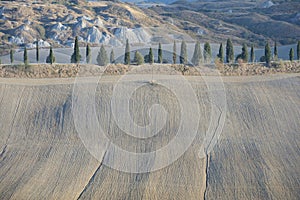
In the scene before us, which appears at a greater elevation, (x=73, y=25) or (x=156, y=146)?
(x=73, y=25)

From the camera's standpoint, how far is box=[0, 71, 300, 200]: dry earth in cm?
3156

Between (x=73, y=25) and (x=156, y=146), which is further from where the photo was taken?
(x=73, y=25)

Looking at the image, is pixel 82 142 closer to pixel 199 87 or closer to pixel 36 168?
pixel 36 168

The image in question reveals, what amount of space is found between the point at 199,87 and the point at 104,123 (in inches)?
336

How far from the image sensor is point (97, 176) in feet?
108

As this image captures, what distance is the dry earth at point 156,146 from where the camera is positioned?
1243 inches

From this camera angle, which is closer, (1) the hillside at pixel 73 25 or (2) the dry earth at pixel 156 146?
(2) the dry earth at pixel 156 146

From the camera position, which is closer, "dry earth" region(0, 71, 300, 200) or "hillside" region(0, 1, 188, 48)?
"dry earth" region(0, 71, 300, 200)

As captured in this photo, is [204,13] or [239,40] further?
[204,13]

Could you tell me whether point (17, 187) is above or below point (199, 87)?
below

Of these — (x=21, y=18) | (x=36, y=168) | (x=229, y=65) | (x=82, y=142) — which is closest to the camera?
(x=36, y=168)

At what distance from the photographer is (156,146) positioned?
36000 mm

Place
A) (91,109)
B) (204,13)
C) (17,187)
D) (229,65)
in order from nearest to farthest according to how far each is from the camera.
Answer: (17,187)
(91,109)
(229,65)
(204,13)

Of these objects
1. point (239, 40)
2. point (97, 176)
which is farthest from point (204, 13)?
point (97, 176)
